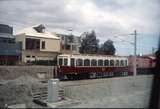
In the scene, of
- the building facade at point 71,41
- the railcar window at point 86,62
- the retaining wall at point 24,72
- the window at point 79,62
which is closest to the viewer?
the retaining wall at point 24,72

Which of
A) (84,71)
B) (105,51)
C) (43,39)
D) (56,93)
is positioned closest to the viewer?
(56,93)

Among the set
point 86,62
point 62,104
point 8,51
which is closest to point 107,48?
point 8,51

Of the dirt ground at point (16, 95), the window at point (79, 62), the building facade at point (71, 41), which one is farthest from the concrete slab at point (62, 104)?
the building facade at point (71, 41)

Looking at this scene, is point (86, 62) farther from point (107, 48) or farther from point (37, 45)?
point (107, 48)

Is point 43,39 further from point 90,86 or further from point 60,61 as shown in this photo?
point 90,86

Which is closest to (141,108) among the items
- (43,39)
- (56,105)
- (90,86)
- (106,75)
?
(56,105)

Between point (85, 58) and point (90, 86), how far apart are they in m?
11.6

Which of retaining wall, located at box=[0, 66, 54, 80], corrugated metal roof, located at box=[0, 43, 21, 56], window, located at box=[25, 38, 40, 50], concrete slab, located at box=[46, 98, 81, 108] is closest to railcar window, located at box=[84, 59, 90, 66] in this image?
retaining wall, located at box=[0, 66, 54, 80]

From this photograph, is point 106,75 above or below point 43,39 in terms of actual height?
below

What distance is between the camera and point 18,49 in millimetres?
37750

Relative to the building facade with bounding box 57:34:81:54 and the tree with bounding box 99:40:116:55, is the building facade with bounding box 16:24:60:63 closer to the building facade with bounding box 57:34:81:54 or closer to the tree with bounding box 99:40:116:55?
the building facade with bounding box 57:34:81:54

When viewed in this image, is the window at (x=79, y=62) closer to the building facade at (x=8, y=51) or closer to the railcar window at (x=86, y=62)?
the railcar window at (x=86, y=62)

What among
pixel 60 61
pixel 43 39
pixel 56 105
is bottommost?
pixel 56 105

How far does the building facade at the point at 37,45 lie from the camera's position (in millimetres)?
46200
